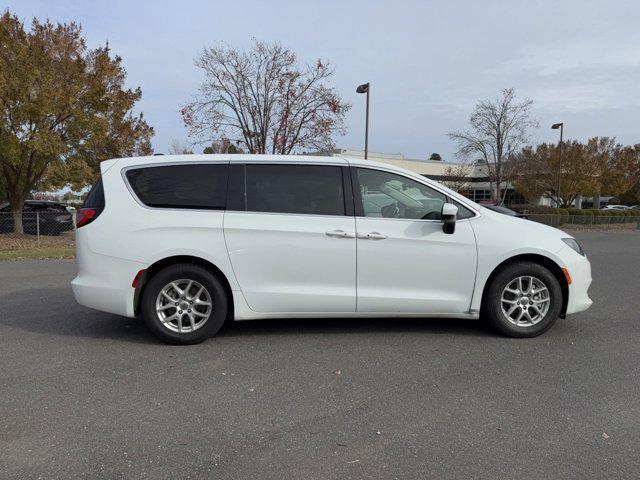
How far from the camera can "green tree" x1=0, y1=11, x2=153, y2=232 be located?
16.1 m

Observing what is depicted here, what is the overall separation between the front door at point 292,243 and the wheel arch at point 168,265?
181mm

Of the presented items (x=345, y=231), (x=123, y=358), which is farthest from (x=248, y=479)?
(x=345, y=231)

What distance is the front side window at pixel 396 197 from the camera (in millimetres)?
4996

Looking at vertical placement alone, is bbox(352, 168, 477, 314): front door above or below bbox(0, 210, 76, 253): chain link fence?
above

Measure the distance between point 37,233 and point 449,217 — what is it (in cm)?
1442

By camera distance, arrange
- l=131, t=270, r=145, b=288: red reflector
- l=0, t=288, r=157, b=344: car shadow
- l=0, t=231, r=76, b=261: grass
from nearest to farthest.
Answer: l=131, t=270, r=145, b=288: red reflector
l=0, t=288, r=157, b=344: car shadow
l=0, t=231, r=76, b=261: grass

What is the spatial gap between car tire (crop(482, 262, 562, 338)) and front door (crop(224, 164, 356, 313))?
4.72 feet

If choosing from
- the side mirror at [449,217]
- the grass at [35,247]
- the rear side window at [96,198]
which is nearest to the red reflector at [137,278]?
the rear side window at [96,198]

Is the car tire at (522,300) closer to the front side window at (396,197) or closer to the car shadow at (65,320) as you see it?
the front side window at (396,197)

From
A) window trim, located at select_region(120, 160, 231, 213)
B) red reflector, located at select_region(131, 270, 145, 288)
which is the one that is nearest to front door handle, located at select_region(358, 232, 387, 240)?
window trim, located at select_region(120, 160, 231, 213)

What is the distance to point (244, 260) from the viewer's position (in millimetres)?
4809

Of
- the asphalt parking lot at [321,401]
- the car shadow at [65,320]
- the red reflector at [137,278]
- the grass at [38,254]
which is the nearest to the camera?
the asphalt parking lot at [321,401]

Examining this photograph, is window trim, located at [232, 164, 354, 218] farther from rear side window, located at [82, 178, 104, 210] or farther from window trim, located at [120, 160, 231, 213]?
rear side window, located at [82, 178, 104, 210]

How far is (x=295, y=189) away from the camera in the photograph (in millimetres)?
4973
